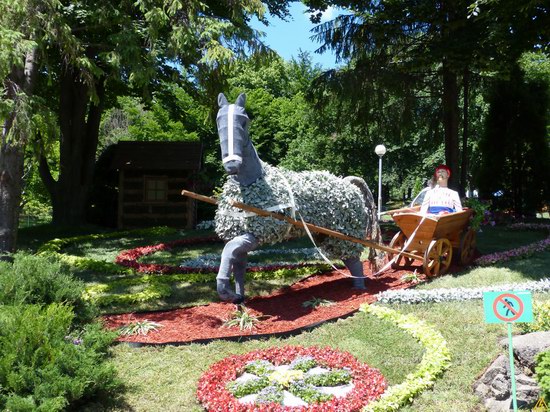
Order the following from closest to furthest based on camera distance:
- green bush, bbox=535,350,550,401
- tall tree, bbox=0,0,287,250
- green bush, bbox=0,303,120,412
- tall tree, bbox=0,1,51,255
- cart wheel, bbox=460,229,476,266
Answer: green bush, bbox=535,350,550,401, green bush, bbox=0,303,120,412, tall tree, bbox=0,1,51,255, tall tree, bbox=0,0,287,250, cart wheel, bbox=460,229,476,266

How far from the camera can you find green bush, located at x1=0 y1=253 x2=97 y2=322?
19.2 feet

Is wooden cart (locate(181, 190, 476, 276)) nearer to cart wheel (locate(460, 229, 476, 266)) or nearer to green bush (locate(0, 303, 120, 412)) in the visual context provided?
cart wheel (locate(460, 229, 476, 266))

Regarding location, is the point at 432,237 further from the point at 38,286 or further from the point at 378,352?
the point at 38,286

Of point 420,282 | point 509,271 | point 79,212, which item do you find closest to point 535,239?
point 509,271

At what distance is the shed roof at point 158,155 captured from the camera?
20.4 metres

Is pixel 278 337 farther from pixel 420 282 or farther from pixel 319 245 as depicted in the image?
pixel 420 282

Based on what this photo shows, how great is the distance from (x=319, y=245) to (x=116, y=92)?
14.5 m

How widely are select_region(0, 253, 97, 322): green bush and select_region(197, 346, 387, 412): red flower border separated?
2020 millimetres

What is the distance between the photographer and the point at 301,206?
7578 millimetres

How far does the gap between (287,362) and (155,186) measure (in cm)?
1628

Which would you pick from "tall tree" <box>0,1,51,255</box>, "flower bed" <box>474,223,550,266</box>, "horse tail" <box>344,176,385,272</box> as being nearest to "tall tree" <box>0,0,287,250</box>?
"tall tree" <box>0,1,51,255</box>

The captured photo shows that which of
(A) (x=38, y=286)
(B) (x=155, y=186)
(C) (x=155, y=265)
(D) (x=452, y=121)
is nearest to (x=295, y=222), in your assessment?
(A) (x=38, y=286)

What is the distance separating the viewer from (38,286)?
6.06 meters

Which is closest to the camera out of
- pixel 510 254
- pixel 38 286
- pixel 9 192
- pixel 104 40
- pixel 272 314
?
pixel 38 286
